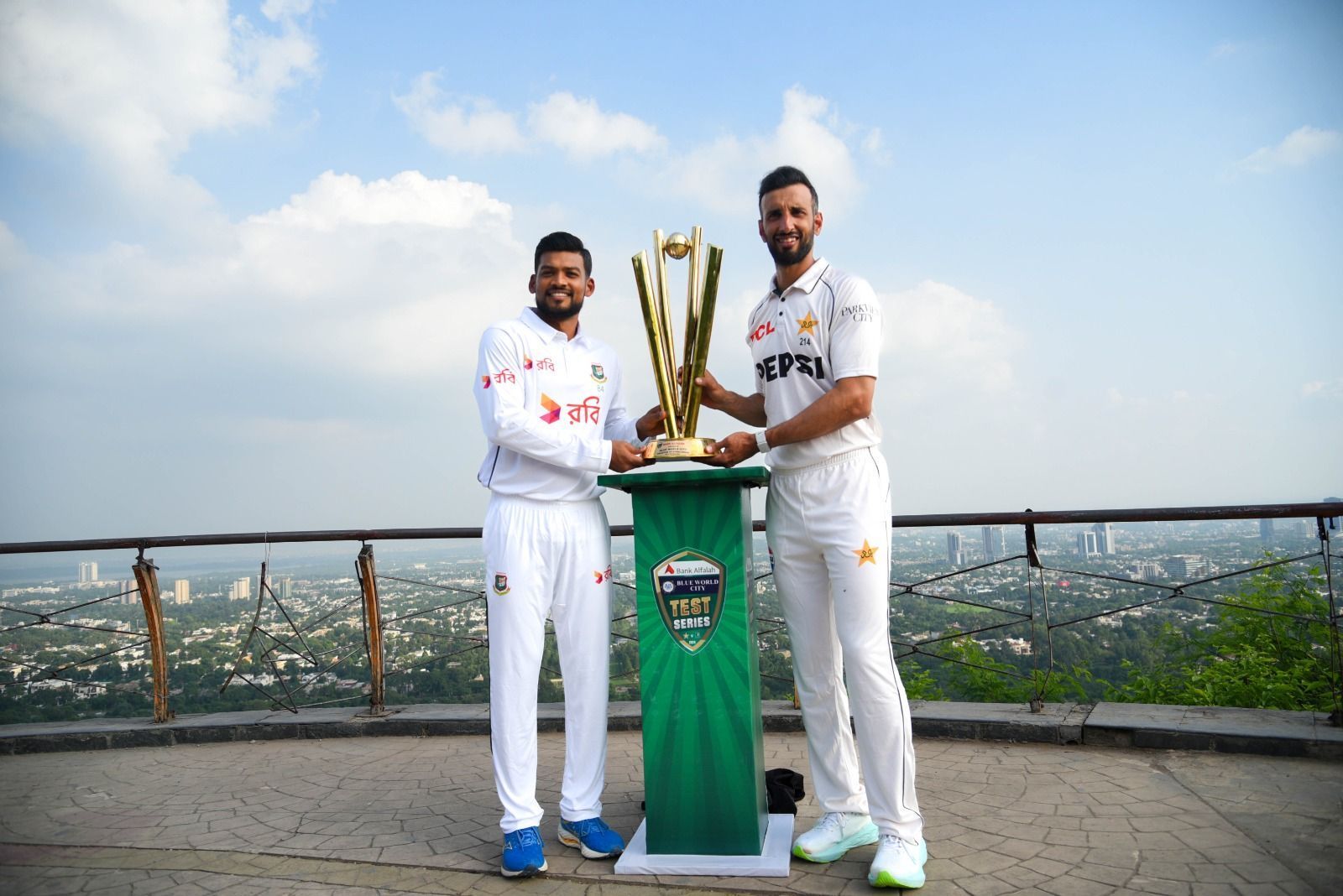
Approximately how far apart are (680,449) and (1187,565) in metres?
3.77

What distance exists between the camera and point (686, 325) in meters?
3.16

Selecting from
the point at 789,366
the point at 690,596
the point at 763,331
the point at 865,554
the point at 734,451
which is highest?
the point at 763,331

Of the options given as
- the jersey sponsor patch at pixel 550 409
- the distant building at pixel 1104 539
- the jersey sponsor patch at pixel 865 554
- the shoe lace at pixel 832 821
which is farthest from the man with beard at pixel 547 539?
the distant building at pixel 1104 539

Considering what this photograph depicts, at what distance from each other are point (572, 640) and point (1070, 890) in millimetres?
1805

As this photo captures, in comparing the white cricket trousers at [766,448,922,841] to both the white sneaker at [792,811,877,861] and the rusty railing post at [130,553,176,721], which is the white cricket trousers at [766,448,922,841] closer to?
the white sneaker at [792,811,877,861]

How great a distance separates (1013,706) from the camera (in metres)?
4.68

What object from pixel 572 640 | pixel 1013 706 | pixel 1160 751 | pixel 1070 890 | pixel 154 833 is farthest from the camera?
pixel 1013 706

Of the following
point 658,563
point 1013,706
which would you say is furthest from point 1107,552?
point 658,563

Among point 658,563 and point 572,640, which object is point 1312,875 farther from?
point 572,640

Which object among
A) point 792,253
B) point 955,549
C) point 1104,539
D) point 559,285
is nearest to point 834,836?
point 792,253

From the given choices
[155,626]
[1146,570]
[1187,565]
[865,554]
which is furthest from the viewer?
[155,626]

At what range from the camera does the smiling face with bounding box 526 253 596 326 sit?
3.18m

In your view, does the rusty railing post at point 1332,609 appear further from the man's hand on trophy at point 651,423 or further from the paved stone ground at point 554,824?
the man's hand on trophy at point 651,423

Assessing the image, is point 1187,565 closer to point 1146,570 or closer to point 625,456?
point 1146,570
